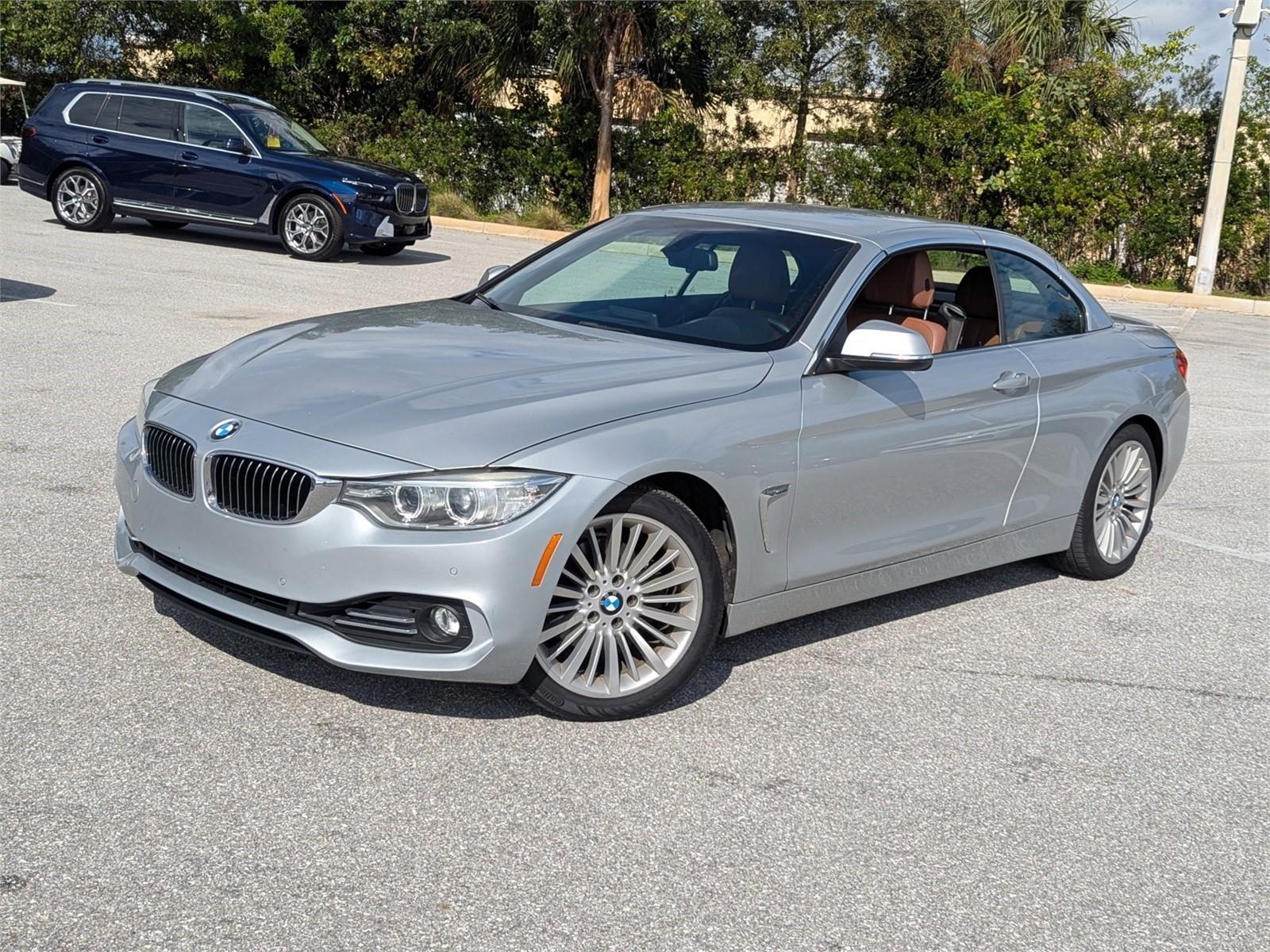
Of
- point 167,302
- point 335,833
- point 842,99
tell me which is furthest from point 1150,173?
point 335,833

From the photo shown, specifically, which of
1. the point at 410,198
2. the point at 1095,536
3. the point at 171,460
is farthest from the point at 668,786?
the point at 410,198

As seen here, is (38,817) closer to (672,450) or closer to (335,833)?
(335,833)

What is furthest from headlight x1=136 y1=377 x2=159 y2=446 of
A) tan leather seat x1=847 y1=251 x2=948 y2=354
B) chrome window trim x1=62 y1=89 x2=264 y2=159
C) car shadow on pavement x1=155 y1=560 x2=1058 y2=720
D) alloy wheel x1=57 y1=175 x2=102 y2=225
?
alloy wheel x1=57 y1=175 x2=102 y2=225

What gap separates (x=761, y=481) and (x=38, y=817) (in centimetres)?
235

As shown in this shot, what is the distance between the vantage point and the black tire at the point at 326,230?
17.9 meters

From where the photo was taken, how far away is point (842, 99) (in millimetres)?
27859

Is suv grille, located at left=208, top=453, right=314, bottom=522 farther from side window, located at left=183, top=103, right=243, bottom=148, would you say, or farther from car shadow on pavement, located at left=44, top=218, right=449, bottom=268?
side window, located at left=183, top=103, right=243, bottom=148

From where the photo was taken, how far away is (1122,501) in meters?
6.88

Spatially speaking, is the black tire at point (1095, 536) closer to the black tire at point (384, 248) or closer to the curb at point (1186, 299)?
the black tire at point (384, 248)

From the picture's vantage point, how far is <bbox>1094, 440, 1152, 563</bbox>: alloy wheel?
265 inches

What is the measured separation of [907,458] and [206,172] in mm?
14715

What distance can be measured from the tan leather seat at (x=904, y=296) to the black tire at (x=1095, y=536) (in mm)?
1051

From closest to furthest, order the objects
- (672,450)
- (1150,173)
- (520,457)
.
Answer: (520,457) < (672,450) < (1150,173)

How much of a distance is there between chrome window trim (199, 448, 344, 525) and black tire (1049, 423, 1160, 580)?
361 centimetres
